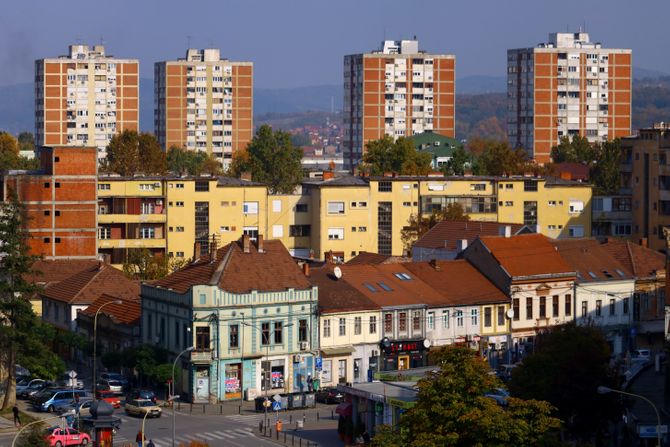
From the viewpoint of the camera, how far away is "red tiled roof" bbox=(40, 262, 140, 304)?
317ft

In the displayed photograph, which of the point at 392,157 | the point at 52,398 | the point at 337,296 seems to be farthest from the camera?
the point at 392,157

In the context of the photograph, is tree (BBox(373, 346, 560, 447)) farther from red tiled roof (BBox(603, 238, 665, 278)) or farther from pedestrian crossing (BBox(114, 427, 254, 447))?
red tiled roof (BBox(603, 238, 665, 278))

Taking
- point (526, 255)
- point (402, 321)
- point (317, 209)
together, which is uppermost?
point (317, 209)

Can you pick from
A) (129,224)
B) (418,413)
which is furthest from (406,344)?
(129,224)

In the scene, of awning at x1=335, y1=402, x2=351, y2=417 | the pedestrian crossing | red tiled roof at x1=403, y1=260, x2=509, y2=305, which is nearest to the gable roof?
red tiled roof at x1=403, y1=260, x2=509, y2=305

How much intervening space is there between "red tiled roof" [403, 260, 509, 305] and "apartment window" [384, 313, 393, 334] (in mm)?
4327

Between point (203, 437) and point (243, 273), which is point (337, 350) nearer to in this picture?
point (243, 273)

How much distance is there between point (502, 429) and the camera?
5138 cm

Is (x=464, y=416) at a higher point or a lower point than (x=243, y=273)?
lower

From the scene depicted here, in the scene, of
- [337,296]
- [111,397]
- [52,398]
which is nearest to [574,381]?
[337,296]

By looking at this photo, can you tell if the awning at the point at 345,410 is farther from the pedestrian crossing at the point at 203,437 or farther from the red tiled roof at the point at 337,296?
the red tiled roof at the point at 337,296

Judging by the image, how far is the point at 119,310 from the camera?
298 feet

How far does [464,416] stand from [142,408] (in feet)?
84.4

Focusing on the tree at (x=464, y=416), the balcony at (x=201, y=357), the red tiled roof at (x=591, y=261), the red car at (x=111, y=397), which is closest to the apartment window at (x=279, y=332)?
the balcony at (x=201, y=357)
